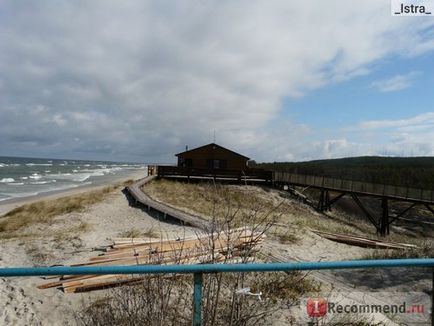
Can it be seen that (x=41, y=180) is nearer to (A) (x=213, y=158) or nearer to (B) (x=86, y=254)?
(A) (x=213, y=158)

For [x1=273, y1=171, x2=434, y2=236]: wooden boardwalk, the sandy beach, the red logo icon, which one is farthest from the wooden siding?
the red logo icon

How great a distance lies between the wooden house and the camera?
132 ft

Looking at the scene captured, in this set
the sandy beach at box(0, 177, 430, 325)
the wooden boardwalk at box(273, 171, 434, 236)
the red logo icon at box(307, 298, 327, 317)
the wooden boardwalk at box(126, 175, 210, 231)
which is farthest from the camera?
the wooden boardwalk at box(273, 171, 434, 236)

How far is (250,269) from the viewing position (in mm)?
2682

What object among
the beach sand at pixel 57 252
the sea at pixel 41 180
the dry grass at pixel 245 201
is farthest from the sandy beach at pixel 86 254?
the sea at pixel 41 180

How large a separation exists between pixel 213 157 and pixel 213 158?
0.37ft

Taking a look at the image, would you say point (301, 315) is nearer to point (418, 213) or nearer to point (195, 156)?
point (195, 156)

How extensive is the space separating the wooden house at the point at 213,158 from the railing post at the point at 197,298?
37006mm

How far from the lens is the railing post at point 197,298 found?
279 centimetres

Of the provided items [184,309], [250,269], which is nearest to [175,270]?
[250,269]

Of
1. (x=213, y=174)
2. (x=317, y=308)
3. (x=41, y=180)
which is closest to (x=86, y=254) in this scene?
(x=317, y=308)

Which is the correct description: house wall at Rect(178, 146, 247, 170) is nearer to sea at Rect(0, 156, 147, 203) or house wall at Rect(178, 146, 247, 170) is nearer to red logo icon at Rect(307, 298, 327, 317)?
sea at Rect(0, 156, 147, 203)

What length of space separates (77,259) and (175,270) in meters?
8.49

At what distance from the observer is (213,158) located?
40.2 m
